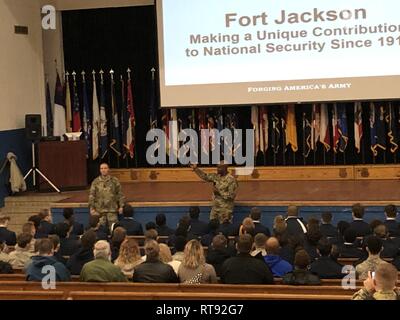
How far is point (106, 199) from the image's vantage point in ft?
38.9

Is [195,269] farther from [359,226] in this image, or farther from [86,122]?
[86,122]

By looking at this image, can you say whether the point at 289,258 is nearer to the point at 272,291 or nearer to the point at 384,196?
the point at 272,291

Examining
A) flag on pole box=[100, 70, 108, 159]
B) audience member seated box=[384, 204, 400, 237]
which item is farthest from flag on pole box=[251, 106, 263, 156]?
audience member seated box=[384, 204, 400, 237]

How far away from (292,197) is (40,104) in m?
6.29

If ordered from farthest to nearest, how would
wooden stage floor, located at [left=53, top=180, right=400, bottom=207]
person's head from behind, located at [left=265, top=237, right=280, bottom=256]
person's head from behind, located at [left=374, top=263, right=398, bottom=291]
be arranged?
wooden stage floor, located at [left=53, top=180, right=400, bottom=207] < person's head from behind, located at [left=265, top=237, right=280, bottom=256] < person's head from behind, located at [left=374, top=263, right=398, bottom=291]

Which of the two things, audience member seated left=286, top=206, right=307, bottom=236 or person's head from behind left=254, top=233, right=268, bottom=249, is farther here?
audience member seated left=286, top=206, right=307, bottom=236

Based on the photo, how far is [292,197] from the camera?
1269 centimetres

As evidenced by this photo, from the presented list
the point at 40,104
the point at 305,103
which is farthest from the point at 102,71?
the point at 305,103

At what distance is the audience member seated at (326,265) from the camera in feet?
23.5

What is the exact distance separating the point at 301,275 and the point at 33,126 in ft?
30.5

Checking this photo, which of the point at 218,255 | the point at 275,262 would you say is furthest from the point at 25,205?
the point at 275,262

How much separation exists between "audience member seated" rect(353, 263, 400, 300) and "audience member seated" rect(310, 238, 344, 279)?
215cm

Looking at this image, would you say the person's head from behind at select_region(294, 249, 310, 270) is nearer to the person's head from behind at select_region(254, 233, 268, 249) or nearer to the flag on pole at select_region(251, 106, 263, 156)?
the person's head from behind at select_region(254, 233, 268, 249)

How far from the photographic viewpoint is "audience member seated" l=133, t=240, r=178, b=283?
7066 millimetres
